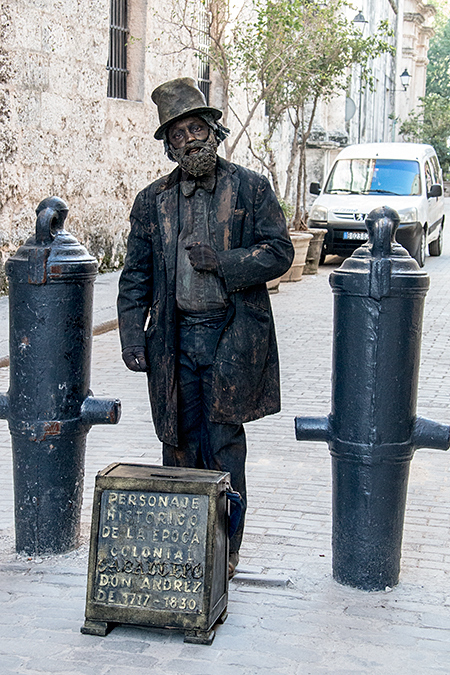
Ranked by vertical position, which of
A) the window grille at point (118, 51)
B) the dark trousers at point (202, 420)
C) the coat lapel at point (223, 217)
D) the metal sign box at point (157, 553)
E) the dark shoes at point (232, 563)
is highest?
the window grille at point (118, 51)

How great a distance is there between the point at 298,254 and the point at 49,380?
1048 centimetres

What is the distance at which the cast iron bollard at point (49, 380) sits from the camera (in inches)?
149

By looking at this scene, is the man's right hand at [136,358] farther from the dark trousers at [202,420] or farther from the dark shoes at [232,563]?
the dark shoes at [232,563]

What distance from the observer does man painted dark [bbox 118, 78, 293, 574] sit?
11.8 feet

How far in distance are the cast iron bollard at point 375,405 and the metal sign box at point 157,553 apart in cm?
58

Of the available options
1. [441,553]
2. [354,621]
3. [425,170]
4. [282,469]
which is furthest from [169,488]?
[425,170]

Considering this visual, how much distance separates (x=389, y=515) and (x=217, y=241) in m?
1.23

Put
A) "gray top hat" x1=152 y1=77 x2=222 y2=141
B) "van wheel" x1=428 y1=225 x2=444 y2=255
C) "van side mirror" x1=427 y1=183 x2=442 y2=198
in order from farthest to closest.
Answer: "van wheel" x1=428 y1=225 x2=444 y2=255
"van side mirror" x1=427 y1=183 x2=442 y2=198
"gray top hat" x1=152 y1=77 x2=222 y2=141

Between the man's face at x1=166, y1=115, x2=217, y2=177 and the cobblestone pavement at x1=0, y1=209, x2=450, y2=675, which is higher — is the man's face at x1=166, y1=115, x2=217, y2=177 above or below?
above

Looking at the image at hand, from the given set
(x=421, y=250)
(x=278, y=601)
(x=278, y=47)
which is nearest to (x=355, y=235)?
(x=421, y=250)

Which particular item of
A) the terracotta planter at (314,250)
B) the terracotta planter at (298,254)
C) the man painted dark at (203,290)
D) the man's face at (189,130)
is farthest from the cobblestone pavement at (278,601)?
the terracotta planter at (314,250)

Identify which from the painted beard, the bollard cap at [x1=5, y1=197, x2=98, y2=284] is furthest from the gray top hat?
the bollard cap at [x1=5, y1=197, x2=98, y2=284]

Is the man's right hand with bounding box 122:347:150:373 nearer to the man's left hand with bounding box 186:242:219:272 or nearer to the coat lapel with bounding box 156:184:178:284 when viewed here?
the coat lapel with bounding box 156:184:178:284

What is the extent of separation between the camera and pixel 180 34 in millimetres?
15016
